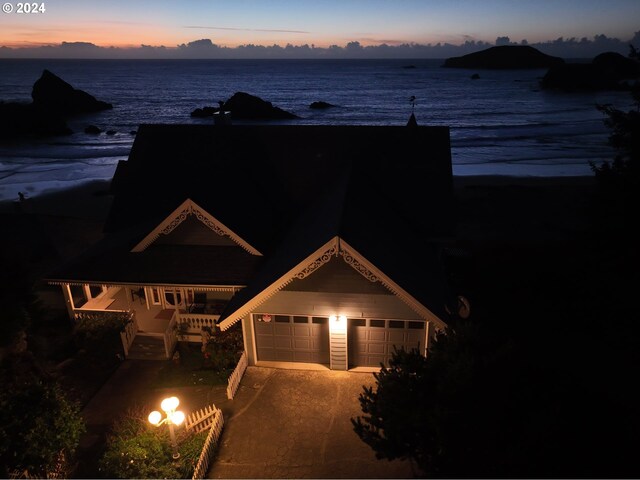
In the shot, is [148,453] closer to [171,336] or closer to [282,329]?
[282,329]

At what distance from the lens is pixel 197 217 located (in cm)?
1642

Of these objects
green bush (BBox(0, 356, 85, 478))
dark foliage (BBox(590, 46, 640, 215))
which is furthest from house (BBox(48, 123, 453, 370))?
dark foliage (BBox(590, 46, 640, 215))

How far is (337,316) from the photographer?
14336 mm

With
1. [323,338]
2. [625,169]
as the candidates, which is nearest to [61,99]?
[323,338]

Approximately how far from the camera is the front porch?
16.5m

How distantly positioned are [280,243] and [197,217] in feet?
10.7

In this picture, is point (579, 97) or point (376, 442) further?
point (579, 97)

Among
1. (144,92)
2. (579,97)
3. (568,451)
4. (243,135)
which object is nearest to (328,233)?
(568,451)

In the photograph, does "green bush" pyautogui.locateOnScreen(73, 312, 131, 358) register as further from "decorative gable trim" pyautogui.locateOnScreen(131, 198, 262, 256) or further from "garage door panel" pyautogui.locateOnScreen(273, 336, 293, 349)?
"garage door panel" pyautogui.locateOnScreen(273, 336, 293, 349)

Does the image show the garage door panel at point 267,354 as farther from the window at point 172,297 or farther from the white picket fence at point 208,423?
the window at point 172,297

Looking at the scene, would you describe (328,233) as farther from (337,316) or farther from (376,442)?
(376,442)

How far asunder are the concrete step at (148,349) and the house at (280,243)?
0.26ft

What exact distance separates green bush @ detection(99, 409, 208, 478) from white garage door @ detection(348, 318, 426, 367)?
5565 mm

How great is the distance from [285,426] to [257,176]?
1068cm
